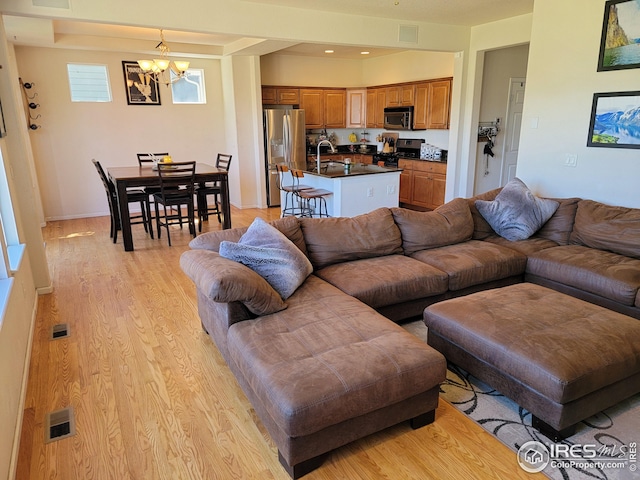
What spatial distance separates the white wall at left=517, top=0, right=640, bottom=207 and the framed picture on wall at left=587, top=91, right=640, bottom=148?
55 millimetres

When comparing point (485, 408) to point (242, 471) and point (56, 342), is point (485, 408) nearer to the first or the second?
point (242, 471)

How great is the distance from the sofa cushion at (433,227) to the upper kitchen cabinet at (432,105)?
11.3ft

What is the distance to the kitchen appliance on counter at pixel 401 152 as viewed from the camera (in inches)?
313

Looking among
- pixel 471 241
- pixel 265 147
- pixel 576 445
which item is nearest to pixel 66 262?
pixel 265 147

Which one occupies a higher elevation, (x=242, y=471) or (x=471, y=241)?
(x=471, y=241)

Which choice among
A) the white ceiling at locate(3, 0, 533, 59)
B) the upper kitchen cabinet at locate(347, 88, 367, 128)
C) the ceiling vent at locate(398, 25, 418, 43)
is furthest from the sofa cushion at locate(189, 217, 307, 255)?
the upper kitchen cabinet at locate(347, 88, 367, 128)

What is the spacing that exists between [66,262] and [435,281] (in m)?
4.13

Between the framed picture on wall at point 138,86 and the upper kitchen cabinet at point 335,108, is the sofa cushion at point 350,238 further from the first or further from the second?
the upper kitchen cabinet at point 335,108

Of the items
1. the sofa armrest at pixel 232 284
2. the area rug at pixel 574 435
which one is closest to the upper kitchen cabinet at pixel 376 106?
the sofa armrest at pixel 232 284

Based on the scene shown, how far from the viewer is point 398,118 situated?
7.75 meters

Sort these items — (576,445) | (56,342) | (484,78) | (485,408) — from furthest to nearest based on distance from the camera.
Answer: (484,78) < (56,342) < (485,408) < (576,445)

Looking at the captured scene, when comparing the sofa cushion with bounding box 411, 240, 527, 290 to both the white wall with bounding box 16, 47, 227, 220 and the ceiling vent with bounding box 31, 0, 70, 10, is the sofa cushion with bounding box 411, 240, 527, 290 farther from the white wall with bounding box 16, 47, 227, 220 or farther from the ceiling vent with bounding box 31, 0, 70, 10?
the white wall with bounding box 16, 47, 227, 220

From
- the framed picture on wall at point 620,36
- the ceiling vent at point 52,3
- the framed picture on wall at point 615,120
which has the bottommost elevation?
the framed picture on wall at point 615,120

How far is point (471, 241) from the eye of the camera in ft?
12.9
